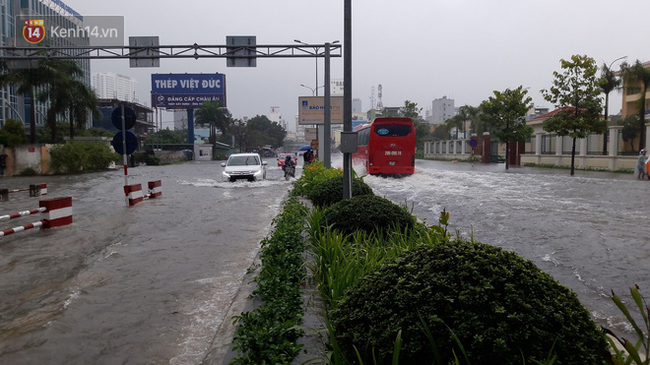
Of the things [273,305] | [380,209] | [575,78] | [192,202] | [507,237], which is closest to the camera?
[273,305]

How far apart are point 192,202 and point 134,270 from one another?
10114mm

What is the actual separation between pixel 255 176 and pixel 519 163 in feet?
97.1

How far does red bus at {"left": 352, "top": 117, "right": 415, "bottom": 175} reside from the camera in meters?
26.7

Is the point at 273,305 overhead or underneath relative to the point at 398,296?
underneath

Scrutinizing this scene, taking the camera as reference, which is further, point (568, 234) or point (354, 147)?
point (568, 234)

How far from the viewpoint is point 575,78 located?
30359 mm

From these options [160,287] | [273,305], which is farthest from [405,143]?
[273,305]

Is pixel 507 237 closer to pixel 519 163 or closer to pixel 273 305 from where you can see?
pixel 273 305

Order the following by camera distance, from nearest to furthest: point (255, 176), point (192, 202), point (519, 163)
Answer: point (192, 202)
point (255, 176)
point (519, 163)

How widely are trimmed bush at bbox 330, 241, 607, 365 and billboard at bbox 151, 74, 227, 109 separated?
267 feet

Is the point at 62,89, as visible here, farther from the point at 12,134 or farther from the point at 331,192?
the point at 331,192

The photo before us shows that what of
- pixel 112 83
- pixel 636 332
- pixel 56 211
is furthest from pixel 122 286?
pixel 112 83

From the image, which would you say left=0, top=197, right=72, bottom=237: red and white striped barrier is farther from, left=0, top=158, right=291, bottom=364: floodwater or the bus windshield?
the bus windshield

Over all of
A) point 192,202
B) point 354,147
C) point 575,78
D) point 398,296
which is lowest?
point 192,202
